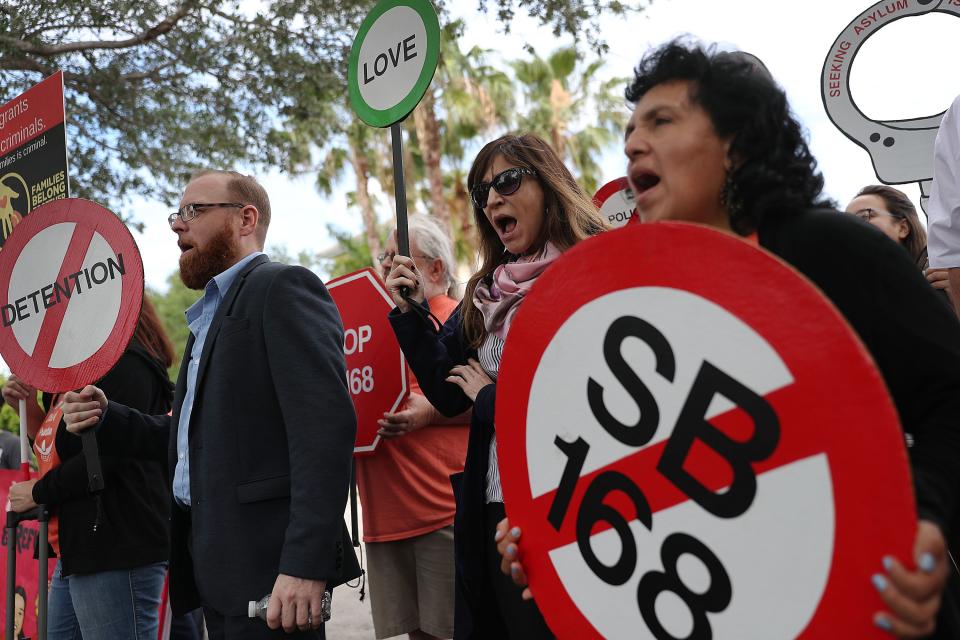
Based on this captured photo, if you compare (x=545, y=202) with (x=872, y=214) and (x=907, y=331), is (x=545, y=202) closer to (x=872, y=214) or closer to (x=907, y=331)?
(x=907, y=331)

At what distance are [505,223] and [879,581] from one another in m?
1.80

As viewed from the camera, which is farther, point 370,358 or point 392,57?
point 370,358

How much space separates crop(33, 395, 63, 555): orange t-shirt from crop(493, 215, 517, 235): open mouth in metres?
1.95

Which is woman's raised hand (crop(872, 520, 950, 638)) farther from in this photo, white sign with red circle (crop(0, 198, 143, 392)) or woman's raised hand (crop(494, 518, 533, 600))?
white sign with red circle (crop(0, 198, 143, 392))

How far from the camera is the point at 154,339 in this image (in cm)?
378

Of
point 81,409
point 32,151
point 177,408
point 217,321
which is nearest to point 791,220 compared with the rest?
point 217,321

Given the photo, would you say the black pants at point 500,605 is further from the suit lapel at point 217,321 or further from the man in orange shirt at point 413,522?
the man in orange shirt at point 413,522

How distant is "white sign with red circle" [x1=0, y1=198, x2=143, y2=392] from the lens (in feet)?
9.55

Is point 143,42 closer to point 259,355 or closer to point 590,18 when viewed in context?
point 590,18

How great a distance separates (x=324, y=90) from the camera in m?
8.66

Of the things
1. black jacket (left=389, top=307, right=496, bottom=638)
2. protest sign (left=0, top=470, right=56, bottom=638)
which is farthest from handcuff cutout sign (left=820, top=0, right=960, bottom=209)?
protest sign (left=0, top=470, right=56, bottom=638)

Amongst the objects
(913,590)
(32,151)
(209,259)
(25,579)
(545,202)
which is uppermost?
(32,151)

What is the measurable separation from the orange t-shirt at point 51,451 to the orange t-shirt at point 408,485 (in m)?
1.22

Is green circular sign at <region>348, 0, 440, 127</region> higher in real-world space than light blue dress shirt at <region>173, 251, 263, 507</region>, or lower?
higher
